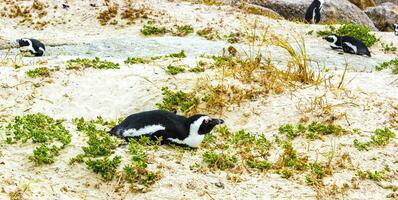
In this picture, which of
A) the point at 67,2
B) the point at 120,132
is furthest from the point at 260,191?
the point at 67,2

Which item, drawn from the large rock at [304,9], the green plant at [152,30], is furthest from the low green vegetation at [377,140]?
the large rock at [304,9]

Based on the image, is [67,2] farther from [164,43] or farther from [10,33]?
[164,43]

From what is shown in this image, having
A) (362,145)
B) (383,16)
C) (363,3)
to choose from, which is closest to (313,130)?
(362,145)

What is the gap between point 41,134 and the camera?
7.15 metres

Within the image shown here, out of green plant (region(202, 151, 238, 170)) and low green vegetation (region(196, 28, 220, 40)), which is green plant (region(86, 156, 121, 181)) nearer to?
green plant (region(202, 151, 238, 170))

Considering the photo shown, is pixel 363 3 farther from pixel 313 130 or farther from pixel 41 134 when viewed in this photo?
pixel 41 134

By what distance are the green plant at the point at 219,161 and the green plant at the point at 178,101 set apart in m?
2.00

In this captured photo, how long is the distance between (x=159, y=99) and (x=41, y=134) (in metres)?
2.44

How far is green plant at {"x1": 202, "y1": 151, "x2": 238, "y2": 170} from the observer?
679cm

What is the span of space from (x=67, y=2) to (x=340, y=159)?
1304 cm

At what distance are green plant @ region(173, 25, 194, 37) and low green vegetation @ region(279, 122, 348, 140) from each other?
8.28 m

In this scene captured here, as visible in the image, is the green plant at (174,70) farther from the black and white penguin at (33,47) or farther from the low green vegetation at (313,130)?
the black and white penguin at (33,47)

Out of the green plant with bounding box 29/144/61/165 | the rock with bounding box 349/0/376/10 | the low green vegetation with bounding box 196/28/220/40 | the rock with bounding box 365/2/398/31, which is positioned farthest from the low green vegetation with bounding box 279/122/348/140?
the rock with bounding box 349/0/376/10

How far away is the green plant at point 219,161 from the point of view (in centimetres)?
679
